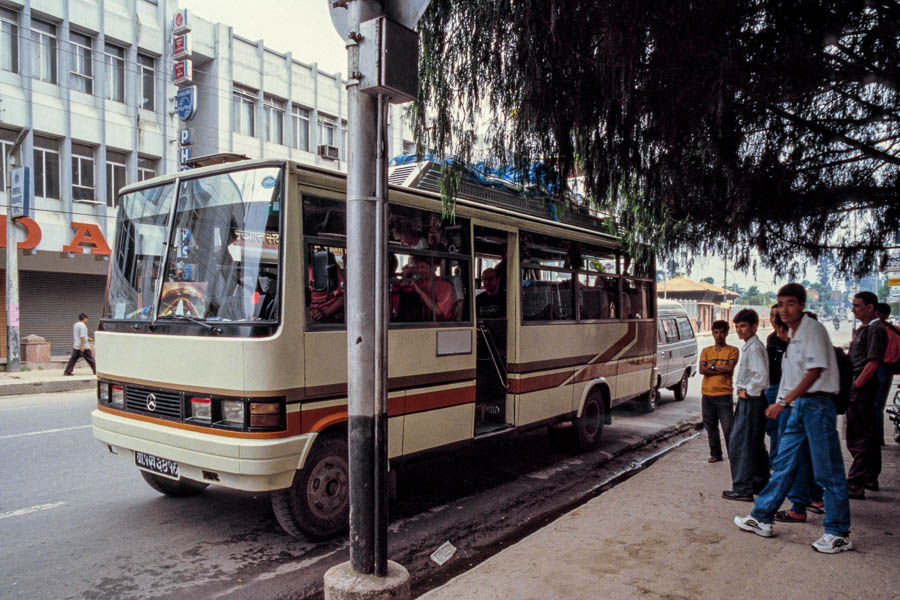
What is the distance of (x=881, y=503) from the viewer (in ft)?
18.2

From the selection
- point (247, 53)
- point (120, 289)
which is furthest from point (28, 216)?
point (120, 289)

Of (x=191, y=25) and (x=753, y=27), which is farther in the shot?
(x=191, y=25)

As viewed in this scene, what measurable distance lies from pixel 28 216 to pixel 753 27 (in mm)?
18669

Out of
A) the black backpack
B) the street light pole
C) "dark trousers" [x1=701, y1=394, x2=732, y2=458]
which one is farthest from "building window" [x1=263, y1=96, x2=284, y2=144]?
the black backpack

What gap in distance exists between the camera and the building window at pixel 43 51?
62.1 feet

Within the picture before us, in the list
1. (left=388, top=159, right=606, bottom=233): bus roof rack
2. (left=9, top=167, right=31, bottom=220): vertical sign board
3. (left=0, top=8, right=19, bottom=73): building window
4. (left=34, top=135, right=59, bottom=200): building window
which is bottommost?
(left=388, top=159, right=606, bottom=233): bus roof rack

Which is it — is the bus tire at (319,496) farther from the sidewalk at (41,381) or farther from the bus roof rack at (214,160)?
the sidewalk at (41,381)

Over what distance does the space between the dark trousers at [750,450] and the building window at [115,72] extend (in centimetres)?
2184

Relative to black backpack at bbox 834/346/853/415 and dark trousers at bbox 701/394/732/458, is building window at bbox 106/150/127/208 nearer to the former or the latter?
dark trousers at bbox 701/394/732/458

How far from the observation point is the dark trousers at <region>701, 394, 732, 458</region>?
689cm

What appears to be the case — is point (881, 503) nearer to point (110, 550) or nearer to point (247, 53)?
point (110, 550)

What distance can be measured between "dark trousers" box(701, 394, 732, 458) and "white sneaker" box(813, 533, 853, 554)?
238 centimetres

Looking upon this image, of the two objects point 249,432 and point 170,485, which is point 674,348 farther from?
point 249,432

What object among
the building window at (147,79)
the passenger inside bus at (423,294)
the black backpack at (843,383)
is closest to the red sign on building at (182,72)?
the building window at (147,79)
